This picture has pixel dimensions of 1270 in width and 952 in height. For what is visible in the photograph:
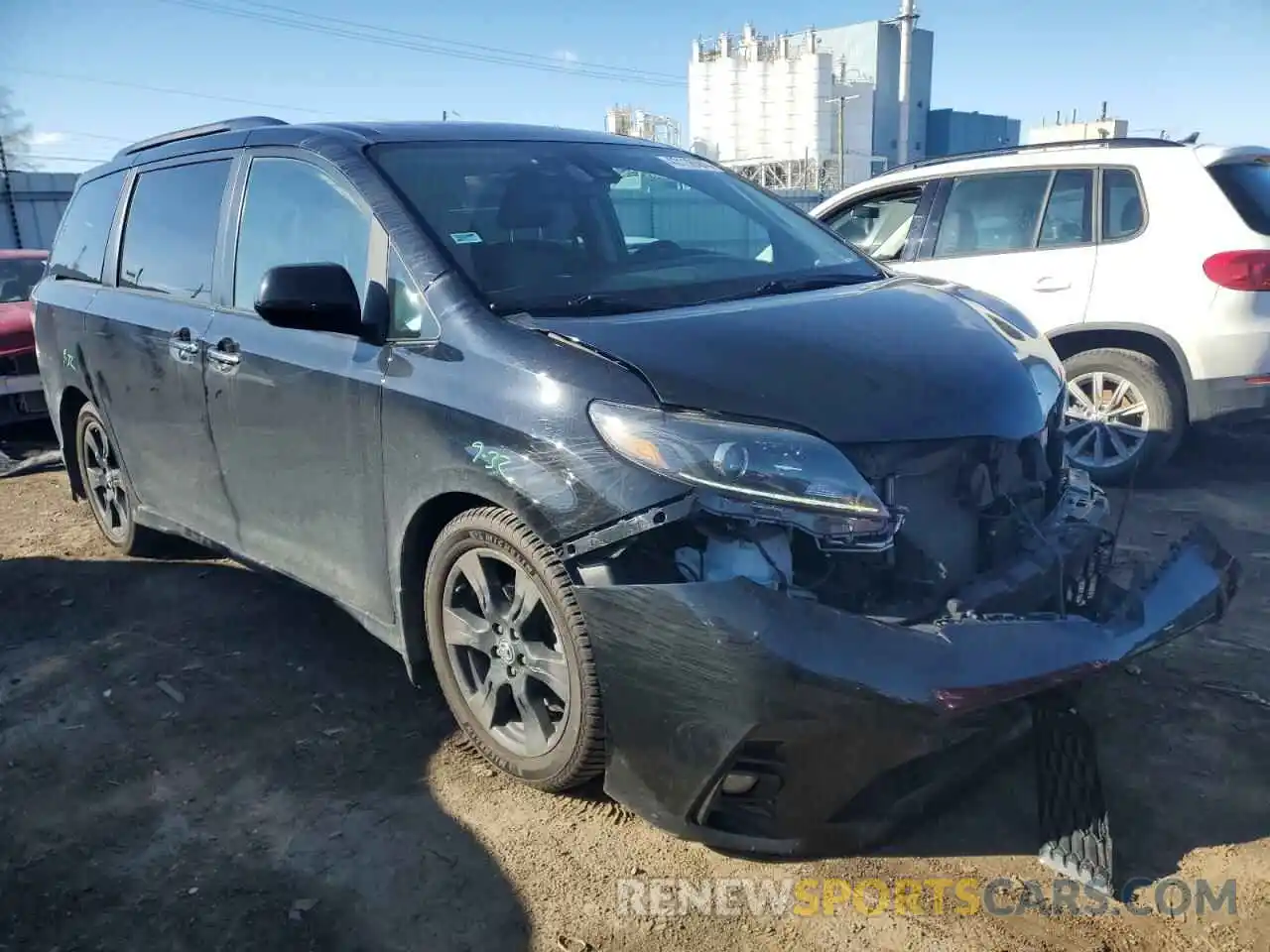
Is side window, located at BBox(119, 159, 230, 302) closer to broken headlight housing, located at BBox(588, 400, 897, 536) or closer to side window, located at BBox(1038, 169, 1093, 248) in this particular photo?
broken headlight housing, located at BBox(588, 400, 897, 536)

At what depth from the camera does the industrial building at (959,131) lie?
2404 inches

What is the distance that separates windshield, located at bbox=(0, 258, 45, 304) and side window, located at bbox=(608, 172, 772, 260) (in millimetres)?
6716

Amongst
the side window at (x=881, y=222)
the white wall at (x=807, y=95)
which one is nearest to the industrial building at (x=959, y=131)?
the white wall at (x=807, y=95)

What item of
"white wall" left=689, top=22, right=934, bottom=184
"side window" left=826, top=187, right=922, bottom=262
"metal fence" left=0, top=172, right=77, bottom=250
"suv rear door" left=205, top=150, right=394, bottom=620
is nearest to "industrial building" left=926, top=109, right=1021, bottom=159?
"white wall" left=689, top=22, right=934, bottom=184

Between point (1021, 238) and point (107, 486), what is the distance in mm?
5188

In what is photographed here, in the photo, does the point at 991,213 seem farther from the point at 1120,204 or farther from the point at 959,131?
the point at 959,131

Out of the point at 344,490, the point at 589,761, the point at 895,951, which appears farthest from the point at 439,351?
the point at 895,951

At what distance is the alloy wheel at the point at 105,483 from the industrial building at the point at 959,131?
199 ft

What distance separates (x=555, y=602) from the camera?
243cm

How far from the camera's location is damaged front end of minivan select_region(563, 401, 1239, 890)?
2.11 metres

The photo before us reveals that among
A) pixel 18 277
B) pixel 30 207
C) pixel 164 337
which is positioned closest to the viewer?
pixel 164 337

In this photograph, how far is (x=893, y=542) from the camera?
229 centimetres

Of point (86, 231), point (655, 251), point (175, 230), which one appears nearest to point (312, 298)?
point (655, 251)

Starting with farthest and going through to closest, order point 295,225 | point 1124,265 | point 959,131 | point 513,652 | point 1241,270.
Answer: point 959,131, point 1124,265, point 1241,270, point 295,225, point 513,652
